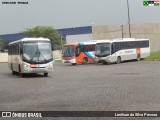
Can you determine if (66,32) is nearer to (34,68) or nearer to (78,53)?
(78,53)

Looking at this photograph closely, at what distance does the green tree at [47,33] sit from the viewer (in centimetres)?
11362

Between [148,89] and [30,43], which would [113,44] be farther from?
[148,89]

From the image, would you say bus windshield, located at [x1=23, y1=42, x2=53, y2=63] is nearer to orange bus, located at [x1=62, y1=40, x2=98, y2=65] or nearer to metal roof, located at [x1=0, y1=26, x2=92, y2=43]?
orange bus, located at [x1=62, y1=40, x2=98, y2=65]

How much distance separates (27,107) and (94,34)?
6939 cm

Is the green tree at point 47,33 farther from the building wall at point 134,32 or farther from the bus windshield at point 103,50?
the bus windshield at point 103,50

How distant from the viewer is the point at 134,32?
263ft

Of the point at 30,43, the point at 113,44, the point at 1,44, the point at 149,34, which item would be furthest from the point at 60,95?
the point at 1,44

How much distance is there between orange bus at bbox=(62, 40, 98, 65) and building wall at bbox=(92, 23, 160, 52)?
31.3 metres

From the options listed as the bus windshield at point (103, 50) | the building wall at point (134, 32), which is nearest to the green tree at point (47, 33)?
the building wall at point (134, 32)

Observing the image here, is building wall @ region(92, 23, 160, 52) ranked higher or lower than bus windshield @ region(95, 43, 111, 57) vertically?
higher

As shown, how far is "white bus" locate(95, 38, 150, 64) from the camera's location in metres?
45.1

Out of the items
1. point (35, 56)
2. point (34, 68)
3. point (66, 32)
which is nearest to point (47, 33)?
point (66, 32)

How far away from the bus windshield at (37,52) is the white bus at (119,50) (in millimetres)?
16301

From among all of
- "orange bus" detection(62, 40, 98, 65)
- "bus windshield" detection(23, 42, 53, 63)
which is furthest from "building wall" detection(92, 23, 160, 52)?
"bus windshield" detection(23, 42, 53, 63)
